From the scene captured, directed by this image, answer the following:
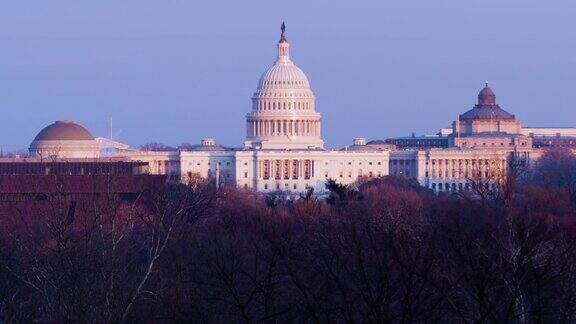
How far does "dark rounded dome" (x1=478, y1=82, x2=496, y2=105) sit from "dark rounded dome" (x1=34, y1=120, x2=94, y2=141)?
131 feet

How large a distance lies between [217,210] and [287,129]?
92568 millimetres

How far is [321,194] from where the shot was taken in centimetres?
13975

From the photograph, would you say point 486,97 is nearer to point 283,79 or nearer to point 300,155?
point 283,79

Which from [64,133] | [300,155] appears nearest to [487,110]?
[300,155]

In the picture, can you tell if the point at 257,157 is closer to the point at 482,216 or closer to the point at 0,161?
the point at 0,161

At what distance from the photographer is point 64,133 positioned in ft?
536

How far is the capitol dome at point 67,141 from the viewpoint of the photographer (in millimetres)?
158875

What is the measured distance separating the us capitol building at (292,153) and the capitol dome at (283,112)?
0.25 feet

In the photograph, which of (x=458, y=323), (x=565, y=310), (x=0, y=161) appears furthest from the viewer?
(x=0, y=161)

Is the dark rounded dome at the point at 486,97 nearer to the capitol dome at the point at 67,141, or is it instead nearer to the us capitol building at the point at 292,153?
the us capitol building at the point at 292,153

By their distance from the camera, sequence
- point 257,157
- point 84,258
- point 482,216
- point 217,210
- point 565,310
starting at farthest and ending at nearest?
point 257,157 < point 217,210 < point 482,216 < point 84,258 < point 565,310

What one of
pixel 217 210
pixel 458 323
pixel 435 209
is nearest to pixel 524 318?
pixel 458 323

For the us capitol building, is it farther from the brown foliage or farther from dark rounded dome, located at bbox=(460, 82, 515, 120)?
the brown foliage

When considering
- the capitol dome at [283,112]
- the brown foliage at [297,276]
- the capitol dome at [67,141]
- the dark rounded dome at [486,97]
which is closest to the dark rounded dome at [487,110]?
the dark rounded dome at [486,97]
